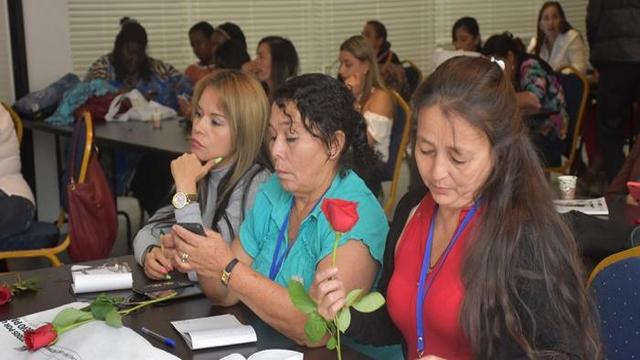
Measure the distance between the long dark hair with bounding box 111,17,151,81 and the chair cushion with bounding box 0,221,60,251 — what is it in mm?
2295

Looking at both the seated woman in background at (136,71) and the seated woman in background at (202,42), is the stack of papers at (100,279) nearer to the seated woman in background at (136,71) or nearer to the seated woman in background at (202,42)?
the seated woman in background at (136,71)

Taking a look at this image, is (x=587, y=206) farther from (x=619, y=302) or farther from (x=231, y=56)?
(x=231, y=56)

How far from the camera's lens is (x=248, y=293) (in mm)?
2016

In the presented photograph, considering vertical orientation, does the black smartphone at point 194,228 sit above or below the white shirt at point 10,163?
above

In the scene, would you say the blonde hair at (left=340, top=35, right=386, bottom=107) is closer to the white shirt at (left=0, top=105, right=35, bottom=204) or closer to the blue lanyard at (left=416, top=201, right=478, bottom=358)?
the white shirt at (left=0, top=105, right=35, bottom=204)

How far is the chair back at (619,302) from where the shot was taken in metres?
1.81

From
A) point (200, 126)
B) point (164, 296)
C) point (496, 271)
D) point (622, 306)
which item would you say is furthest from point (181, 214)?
point (622, 306)

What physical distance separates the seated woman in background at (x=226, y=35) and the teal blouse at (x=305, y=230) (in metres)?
4.37

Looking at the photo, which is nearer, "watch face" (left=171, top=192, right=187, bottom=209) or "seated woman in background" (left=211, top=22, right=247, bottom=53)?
"watch face" (left=171, top=192, right=187, bottom=209)

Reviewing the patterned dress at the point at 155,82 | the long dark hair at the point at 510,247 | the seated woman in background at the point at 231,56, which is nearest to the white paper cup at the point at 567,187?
the long dark hair at the point at 510,247

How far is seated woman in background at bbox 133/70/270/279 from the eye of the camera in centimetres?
264

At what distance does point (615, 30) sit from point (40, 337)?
15.4 feet

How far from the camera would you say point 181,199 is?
7.50 ft

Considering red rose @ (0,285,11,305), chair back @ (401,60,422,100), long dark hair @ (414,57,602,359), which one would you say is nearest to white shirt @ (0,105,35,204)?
red rose @ (0,285,11,305)
